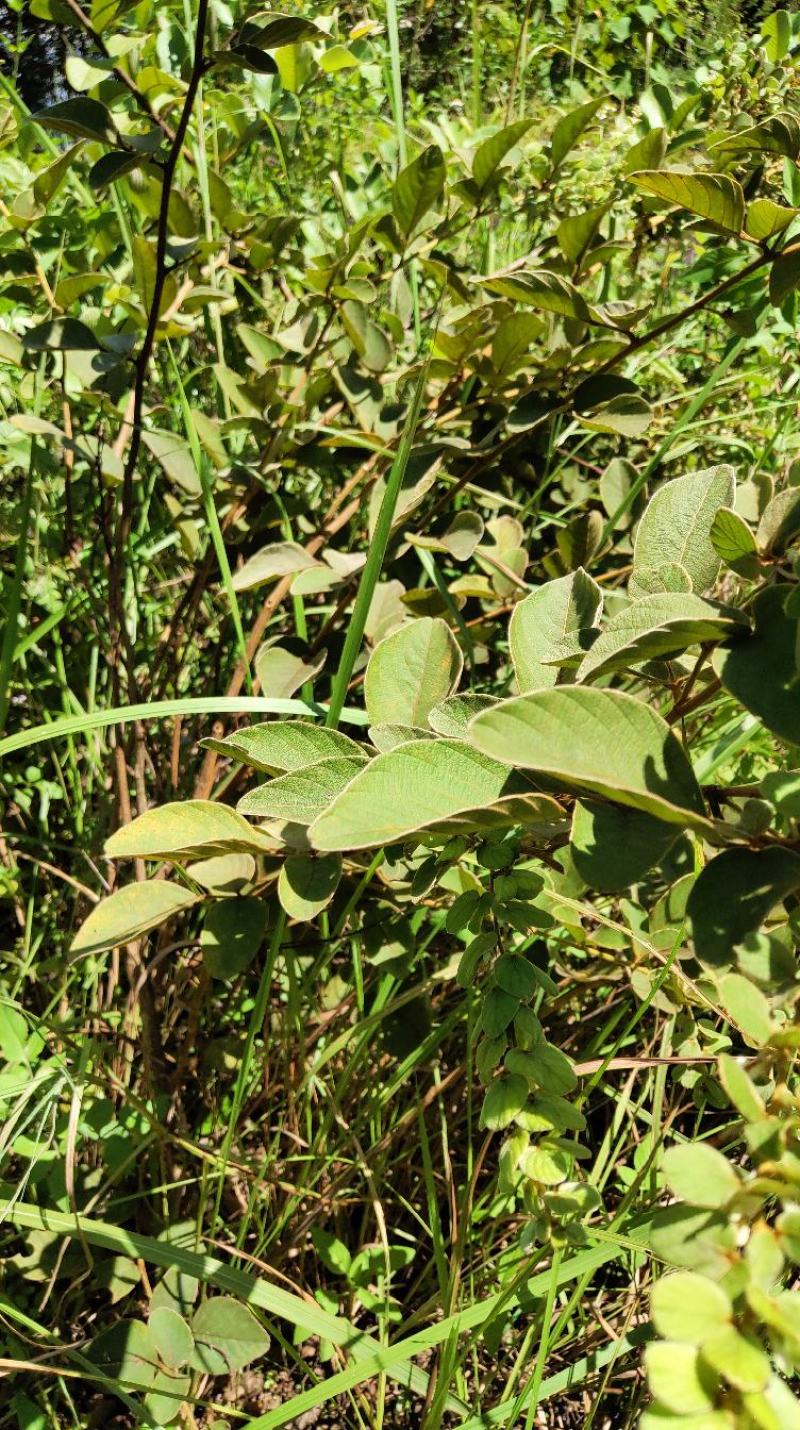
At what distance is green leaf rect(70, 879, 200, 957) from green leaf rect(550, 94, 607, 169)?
76 centimetres

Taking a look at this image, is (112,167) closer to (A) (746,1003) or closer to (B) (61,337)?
(B) (61,337)

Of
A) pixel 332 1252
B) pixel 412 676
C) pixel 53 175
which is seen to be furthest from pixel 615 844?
pixel 53 175

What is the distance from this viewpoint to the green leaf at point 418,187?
935mm

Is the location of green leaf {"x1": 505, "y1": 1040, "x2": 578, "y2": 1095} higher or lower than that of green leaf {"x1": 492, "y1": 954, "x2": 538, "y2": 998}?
lower

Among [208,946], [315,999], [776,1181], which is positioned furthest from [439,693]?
[315,999]

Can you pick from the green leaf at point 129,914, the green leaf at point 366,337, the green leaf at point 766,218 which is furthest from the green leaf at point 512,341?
the green leaf at point 129,914

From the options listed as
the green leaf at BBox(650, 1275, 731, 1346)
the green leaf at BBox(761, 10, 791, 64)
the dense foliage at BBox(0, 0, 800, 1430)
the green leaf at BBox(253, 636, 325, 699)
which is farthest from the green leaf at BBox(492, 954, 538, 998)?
the green leaf at BBox(761, 10, 791, 64)

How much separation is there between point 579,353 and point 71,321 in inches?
18.4

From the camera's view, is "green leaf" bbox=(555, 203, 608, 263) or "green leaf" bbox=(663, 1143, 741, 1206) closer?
"green leaf" bbox=(663, 1143, 741, 1206)

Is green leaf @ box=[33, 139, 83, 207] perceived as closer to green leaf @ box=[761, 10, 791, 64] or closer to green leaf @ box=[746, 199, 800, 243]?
green leaf @ box=[746, 199, 800, 243]

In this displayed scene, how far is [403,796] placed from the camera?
46cm

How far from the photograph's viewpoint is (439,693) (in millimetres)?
668

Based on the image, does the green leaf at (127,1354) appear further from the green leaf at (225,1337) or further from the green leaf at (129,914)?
the green leaf at (129,914)

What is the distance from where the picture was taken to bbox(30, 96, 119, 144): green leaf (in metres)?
0.80
